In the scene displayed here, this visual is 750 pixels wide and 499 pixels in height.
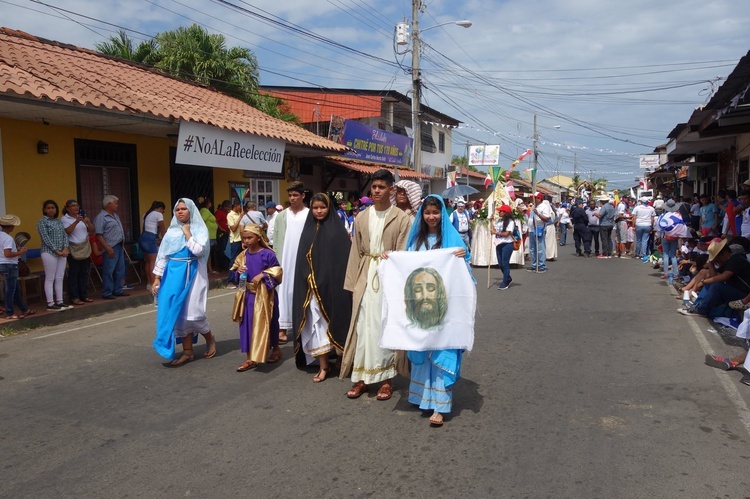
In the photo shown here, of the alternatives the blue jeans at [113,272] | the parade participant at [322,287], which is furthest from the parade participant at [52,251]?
the parade participant at [322,287]

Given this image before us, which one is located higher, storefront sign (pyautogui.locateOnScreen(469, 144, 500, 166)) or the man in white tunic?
storefront sign (pyautogui.locateOnScreen(469, 144, 500, 166))

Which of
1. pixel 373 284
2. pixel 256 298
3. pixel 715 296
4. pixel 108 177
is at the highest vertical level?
pixel 108 177

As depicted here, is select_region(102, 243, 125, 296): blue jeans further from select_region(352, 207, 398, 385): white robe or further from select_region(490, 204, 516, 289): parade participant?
select_region(490, 204, 516, 289): parade participant

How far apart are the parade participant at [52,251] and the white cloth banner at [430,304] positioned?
6.23 m

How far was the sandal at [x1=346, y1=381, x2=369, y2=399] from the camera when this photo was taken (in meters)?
4.80

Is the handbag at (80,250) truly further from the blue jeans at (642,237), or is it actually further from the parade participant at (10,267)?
the blue jeans at (642,237)

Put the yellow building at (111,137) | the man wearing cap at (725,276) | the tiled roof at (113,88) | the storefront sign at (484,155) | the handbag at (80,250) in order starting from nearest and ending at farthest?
the man wearing cap at (725,276) < the tiled roof at (113,88) < the handbag at (80,250) < the yellow building at (111,137) < the storefront sign at (484,155)

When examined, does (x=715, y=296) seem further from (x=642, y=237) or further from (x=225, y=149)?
(x=225, y=149)

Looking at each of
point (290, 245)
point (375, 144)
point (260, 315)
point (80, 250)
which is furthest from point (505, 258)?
point (375, 144)

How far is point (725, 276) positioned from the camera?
714cm

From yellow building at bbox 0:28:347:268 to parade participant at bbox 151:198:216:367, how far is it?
3.58m

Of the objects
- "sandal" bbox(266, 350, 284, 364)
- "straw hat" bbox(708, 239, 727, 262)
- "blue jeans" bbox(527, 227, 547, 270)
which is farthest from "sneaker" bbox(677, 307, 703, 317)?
"sandal" bbox(266, 350, 284, 364)

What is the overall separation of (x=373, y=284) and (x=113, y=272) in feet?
22.3

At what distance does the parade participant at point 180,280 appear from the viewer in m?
5.68
